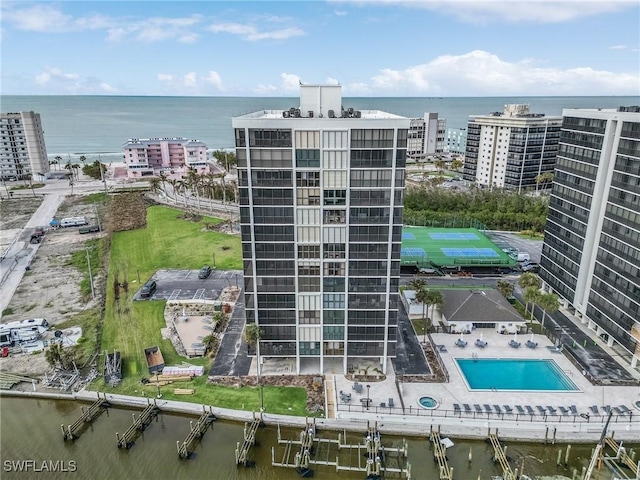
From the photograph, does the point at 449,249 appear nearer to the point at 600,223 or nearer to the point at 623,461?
the point at 600,223

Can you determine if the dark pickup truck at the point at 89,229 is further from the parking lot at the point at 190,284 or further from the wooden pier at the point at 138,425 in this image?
the wooden pier at the point at 138,425

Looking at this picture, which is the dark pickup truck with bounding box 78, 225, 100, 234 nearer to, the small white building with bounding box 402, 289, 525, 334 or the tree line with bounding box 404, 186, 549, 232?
the tree line with bounding box 404, 186, 549, 232

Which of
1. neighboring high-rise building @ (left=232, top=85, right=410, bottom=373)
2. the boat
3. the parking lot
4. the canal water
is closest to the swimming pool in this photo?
the canal water

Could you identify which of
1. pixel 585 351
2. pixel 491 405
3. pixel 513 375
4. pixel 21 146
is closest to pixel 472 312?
pixel 513 375

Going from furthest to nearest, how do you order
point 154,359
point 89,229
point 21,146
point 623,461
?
1. point 21,146
2. point 89,229
3. point 154,359
4. point 623,461

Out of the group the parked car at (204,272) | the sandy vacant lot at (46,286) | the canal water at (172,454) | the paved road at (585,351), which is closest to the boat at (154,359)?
the canal water at (172,454)
